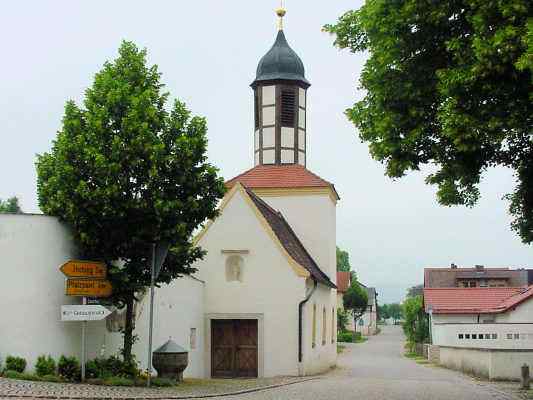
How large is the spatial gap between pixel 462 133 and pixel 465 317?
38.5m

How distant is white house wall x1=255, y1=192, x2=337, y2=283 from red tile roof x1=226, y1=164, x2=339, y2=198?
0.44 metres

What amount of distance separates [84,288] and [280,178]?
17.6 meters

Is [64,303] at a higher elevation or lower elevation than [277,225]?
lower

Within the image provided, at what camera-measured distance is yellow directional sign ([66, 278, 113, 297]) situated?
17.4 metres

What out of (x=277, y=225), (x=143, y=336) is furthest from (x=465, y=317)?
(x=143, y=336)

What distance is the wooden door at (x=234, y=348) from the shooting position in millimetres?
27969

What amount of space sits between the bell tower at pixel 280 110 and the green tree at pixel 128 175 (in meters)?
16.2

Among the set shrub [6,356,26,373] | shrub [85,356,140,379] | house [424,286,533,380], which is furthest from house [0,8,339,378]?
house [424,286,533,380]

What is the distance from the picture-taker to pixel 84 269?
17.6m

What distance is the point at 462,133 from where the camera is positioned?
1379cm

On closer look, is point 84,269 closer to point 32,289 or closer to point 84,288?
point 84,288

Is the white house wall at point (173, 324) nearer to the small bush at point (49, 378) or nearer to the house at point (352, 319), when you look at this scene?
the small bush at point (49, 378)

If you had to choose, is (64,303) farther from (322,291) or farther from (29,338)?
(322,291)

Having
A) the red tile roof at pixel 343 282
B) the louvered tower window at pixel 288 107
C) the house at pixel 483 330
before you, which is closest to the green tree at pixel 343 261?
the red tile roof at pixel 343 282
